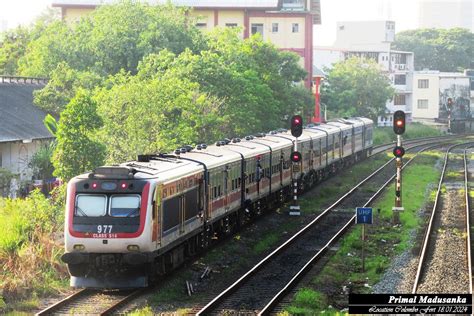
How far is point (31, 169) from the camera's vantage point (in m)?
39.1

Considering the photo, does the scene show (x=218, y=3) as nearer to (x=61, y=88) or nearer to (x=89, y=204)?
(x=61, y=88)

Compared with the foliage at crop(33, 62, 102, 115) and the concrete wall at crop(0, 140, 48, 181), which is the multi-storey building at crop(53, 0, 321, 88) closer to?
the foliage at crop(33, 62, 102, 115)

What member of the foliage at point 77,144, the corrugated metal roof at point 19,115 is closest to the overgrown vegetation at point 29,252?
the foliage at point 77,144

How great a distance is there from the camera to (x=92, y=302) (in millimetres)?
19516

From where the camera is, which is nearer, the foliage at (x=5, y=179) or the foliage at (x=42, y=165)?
the foliage at (x=5, y=179)

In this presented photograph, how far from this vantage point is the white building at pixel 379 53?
11231cm

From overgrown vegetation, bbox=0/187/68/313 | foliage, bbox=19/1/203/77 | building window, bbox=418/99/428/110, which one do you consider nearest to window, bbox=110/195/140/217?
overgrown vegetation, bbox=0/187/68/313

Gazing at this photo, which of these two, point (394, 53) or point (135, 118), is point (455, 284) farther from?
point (394, 53)

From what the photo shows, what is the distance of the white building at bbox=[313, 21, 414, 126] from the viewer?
112312 millimetres

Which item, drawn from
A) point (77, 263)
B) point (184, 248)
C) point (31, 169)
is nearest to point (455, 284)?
point (184, 248)

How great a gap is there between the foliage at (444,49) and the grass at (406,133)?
161 feet

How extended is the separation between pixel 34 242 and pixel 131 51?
108 ft

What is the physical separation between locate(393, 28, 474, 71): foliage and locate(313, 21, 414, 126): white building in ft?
63.3

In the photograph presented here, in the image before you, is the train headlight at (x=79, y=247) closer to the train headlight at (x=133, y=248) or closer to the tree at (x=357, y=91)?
the train headlight at (x=133, y=248)
